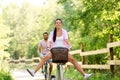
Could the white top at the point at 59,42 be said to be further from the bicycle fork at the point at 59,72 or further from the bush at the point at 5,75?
the bush at the point at 5,75

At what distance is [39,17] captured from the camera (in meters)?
62.7

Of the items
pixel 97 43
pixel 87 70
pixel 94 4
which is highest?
pixel 94 4

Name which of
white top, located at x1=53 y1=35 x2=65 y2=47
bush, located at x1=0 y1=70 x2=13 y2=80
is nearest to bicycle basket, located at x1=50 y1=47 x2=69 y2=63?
white top, located at x1=53 y1=35 x2=65 y2=47

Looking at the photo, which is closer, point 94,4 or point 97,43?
point 94,4

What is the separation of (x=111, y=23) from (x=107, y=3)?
1031 mm

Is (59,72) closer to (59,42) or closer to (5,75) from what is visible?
(59,42)

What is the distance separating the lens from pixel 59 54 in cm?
765

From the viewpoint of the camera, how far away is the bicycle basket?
765 cm

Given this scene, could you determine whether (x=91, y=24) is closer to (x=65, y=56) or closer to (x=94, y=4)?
(x=94, y=4)

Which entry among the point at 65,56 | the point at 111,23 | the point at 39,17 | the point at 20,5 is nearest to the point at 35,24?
the point at 39,17

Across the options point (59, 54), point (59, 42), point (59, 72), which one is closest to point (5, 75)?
point (59, 72)

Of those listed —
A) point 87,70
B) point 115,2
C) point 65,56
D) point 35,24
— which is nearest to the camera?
point 65,56

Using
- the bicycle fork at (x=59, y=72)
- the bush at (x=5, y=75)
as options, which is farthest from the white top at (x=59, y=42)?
the bush at (x=5, y=75)

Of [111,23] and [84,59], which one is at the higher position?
[111,23]
